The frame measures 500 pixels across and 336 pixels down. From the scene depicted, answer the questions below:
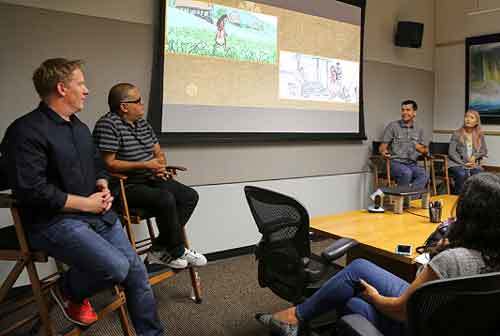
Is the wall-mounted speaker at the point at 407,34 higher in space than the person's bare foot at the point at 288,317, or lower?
higher

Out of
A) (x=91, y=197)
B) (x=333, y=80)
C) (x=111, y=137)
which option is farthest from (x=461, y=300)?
(x=333, y=80)

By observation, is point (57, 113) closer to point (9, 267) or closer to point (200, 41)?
point (9, 267)

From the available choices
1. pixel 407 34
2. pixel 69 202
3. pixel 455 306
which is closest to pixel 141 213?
pixel 69 202

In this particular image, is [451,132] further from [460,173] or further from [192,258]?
[192,258]

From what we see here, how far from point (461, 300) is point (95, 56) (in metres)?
2.74

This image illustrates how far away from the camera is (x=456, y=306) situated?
1053 millimetres

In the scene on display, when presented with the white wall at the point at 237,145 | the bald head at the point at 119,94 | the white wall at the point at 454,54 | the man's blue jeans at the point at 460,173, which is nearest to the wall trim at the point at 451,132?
the white wall at the point at 454,54

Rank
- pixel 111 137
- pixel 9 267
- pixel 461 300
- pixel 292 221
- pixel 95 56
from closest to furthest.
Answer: pixel 461 300 → pixel 292 221 → pixel 111 137 → pixel 9 267 → pixel 95 56

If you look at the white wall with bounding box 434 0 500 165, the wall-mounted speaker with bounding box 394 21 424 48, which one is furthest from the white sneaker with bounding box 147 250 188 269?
the white wall with bounding box 434 0 500 165

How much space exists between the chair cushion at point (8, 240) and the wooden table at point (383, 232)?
153 cm

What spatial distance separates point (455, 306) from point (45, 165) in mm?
1660

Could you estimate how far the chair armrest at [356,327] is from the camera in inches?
46.8

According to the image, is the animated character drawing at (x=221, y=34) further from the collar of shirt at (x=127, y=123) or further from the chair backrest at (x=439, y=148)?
the chair backrest at (x=439, y=148)

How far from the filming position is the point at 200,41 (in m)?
3.35
